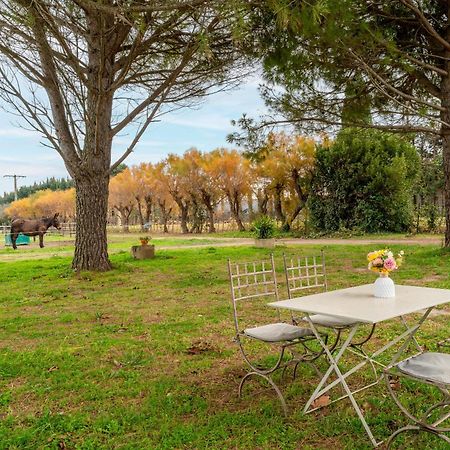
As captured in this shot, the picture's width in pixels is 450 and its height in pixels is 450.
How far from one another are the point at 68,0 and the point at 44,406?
280 inches

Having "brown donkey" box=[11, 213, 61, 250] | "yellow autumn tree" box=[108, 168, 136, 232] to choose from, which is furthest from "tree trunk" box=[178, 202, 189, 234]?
"brown donkey" box=[11, 213, 61, 250]

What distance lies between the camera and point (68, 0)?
771 cm

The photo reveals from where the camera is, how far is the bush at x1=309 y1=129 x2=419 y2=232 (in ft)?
61.6

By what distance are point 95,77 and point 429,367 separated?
29.1 feet

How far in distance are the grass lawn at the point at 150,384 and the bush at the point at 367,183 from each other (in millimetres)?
12288

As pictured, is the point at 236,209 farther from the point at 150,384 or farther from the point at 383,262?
the point at 383,262

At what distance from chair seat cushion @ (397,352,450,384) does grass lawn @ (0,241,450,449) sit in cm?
44

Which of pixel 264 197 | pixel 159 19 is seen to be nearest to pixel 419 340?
pixel 159 19

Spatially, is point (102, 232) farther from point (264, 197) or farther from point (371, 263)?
point (264, 197)

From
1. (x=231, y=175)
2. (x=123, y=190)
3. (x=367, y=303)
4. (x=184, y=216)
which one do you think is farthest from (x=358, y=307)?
(x=123, y=190)

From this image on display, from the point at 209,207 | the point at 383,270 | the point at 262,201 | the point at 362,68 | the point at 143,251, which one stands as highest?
the point at 362,68

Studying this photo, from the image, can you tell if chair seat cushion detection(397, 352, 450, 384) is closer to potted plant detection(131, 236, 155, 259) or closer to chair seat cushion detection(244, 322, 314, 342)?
chair seat cushion detection(244, 322, 314, 342)

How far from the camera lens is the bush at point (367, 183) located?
18781mm

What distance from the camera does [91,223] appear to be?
948 centimetres
